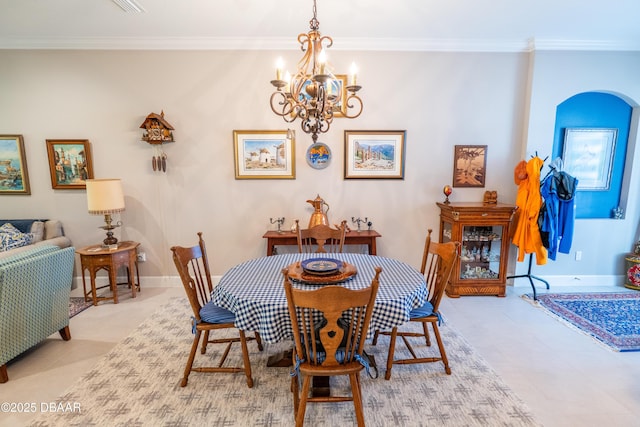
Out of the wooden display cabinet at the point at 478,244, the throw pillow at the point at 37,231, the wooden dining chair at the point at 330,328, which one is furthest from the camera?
the throw pillow at the point at 37,231

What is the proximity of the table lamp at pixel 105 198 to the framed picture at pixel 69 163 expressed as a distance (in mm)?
473

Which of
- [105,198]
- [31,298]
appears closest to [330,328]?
[31,298]

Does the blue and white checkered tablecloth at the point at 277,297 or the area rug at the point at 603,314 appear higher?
the blue and white checkered tablecloth at the point at 277,297

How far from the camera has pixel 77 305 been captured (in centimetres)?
343

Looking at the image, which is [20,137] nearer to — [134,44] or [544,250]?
[134,44]

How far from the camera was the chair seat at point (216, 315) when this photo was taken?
2.09 meters

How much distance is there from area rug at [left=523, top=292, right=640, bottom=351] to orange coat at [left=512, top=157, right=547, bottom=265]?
0.50 metres

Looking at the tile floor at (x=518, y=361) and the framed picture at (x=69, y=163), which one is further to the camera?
the framed picture at (x=69, y=163)

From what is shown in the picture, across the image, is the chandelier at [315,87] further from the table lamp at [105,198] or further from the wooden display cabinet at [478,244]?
the table lamp at [105,198]

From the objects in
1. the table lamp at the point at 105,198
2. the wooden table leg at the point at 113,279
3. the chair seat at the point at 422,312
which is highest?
the table lamp at the point at 105,198

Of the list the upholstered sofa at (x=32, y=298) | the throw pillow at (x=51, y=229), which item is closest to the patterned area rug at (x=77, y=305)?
the upholstered sofa at (x=32, y=298)

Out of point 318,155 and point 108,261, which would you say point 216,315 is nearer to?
point 108,261

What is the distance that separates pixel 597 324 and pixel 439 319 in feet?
6.57

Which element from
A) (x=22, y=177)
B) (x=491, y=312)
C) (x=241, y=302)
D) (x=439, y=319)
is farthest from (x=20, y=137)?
(x=491, y=312)
